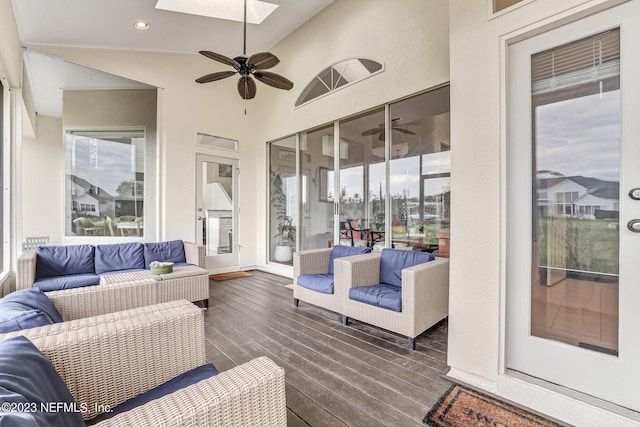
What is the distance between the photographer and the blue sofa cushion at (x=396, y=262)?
121 inches

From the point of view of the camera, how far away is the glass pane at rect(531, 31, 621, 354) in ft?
5.40

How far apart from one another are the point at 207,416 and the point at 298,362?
1.55 m

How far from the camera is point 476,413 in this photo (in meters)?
1.72

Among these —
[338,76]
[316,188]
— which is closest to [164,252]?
[316,188]

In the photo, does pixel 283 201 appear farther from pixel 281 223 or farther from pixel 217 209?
pixel 217 209

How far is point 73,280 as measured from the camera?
3.27m

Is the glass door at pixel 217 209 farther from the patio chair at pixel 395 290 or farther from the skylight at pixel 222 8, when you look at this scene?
the patio chair at pixel 395 290

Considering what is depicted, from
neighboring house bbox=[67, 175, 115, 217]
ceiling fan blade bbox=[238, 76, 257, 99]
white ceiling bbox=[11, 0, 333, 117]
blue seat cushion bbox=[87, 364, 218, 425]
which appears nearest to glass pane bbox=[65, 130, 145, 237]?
neighboring house bbox=[67, 175, 115, 217]

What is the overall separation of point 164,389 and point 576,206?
2425 mm

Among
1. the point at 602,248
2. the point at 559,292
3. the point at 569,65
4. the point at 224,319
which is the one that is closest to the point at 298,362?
the point at 224,319

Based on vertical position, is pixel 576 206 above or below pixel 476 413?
above

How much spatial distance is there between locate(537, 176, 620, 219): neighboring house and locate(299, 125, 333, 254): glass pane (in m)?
3.04

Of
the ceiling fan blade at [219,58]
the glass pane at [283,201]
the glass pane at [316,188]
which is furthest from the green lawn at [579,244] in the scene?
the glass pane at [283,201]

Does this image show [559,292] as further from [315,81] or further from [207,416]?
[315,81]
